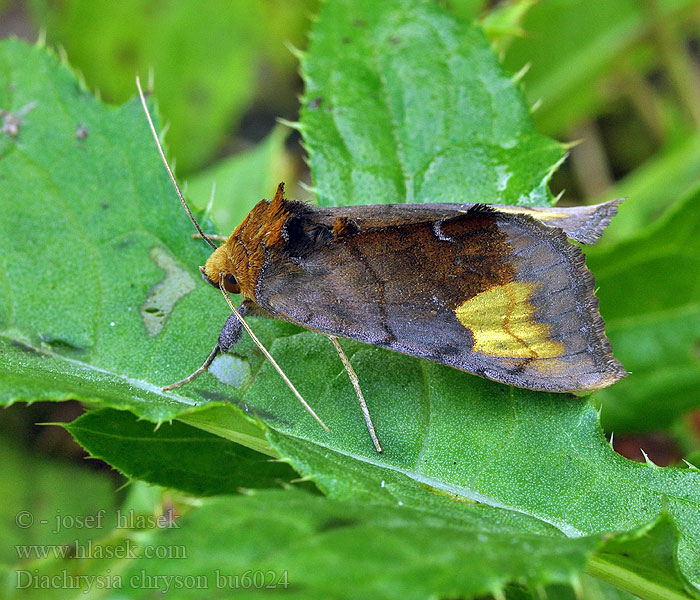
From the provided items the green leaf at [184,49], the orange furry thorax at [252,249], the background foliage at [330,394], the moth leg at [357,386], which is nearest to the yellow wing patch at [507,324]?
the background foliage at [330,394]

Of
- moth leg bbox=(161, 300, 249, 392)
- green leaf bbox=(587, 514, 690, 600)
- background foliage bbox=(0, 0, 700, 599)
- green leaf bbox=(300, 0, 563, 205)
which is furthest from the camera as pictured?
green leaf bbox=(300, 0, 563, 205)

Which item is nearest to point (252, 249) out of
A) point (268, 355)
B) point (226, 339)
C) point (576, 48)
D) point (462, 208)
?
point (226, 339)

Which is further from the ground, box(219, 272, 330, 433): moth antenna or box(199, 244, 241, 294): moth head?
box(199, 244, 241, 294): moth head

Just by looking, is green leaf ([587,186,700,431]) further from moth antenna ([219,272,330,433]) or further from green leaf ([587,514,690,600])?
moth antenna ([219,272,330,433])

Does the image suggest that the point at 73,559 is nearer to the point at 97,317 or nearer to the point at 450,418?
the point at 97,317

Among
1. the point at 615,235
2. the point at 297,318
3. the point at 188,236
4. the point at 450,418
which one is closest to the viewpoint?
the point at 450,418

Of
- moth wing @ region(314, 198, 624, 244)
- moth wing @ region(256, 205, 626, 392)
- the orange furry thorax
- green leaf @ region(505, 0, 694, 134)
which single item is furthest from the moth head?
green leaf @ region(505, 0, 694, 134)

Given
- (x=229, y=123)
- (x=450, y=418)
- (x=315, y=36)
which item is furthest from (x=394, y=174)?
(x=229, y=123)
